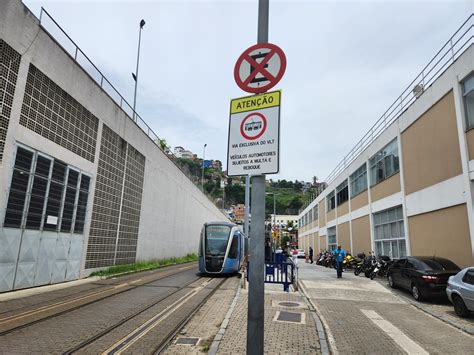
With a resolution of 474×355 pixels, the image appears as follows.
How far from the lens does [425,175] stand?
1612 cm

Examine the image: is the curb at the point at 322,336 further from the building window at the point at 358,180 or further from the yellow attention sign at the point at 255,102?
the building window at the point at 358,180

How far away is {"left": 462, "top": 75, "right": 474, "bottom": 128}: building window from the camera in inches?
504

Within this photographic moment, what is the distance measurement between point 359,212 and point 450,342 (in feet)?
67.5

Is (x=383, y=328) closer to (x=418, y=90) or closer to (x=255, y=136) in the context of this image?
(x=255, y=136)

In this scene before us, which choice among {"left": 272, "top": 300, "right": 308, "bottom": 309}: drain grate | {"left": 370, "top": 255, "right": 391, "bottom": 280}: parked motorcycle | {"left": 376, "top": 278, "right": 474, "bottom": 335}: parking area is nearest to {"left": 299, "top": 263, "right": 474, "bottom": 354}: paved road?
{"left": 376, "top": 278, "right": 474, "bottom": 335}: parking area

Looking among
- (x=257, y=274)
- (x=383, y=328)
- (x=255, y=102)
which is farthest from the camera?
(x=383, y=328)

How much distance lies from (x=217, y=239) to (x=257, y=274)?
15739 millimetres

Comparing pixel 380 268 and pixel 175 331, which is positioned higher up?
pixel 380 268

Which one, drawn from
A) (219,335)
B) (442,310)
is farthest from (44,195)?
(442,310)

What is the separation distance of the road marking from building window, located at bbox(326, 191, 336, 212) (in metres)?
28.1

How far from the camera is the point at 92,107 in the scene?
15414 millimetres

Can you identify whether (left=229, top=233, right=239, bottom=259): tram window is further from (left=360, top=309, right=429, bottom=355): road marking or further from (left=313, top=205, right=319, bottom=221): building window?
(left=313, top=205, right=319, bottom=221): building window

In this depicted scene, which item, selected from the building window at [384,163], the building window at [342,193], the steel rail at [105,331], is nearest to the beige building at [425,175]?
the building window at [384,163]

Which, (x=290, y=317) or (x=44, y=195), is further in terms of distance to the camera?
(x=44, y=195)
